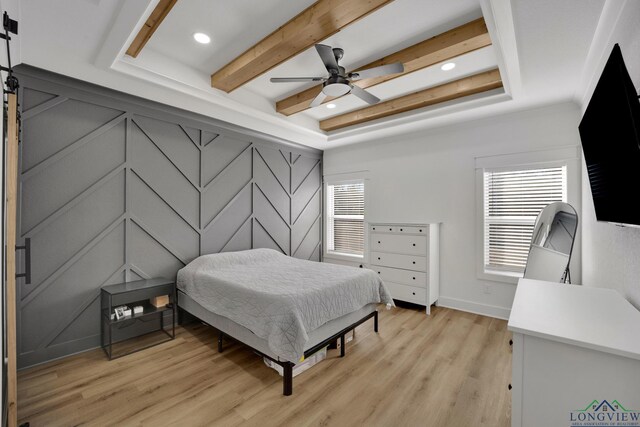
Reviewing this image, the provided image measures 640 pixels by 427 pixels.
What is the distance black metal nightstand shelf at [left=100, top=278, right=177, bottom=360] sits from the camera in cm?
273

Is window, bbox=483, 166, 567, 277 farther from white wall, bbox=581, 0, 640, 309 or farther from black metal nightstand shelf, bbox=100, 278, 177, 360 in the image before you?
black metal nightstand shelf, bbox=100, 278, 177, 360

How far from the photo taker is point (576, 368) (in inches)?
45.6

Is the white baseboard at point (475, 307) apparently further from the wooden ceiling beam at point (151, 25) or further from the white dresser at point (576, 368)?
the wooden ceiling beam at point (151, 25)

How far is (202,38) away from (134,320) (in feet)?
9.44

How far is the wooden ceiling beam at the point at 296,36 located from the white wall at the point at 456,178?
2.60 metres

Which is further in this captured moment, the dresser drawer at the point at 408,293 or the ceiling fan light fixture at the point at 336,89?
the dresser drawer at the point at 408,293

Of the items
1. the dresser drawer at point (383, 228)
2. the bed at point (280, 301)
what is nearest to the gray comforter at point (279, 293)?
the bed at point (280, 301)

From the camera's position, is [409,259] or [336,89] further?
[409,259]

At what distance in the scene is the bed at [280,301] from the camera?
85.4 inches

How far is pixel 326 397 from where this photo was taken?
213 cm

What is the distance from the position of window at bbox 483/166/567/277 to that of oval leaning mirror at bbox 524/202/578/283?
676mm

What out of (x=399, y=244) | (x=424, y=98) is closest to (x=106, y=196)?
(x=399, y=244)

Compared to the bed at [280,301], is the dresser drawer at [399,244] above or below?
above

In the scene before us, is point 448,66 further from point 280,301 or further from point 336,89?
point 280,301
